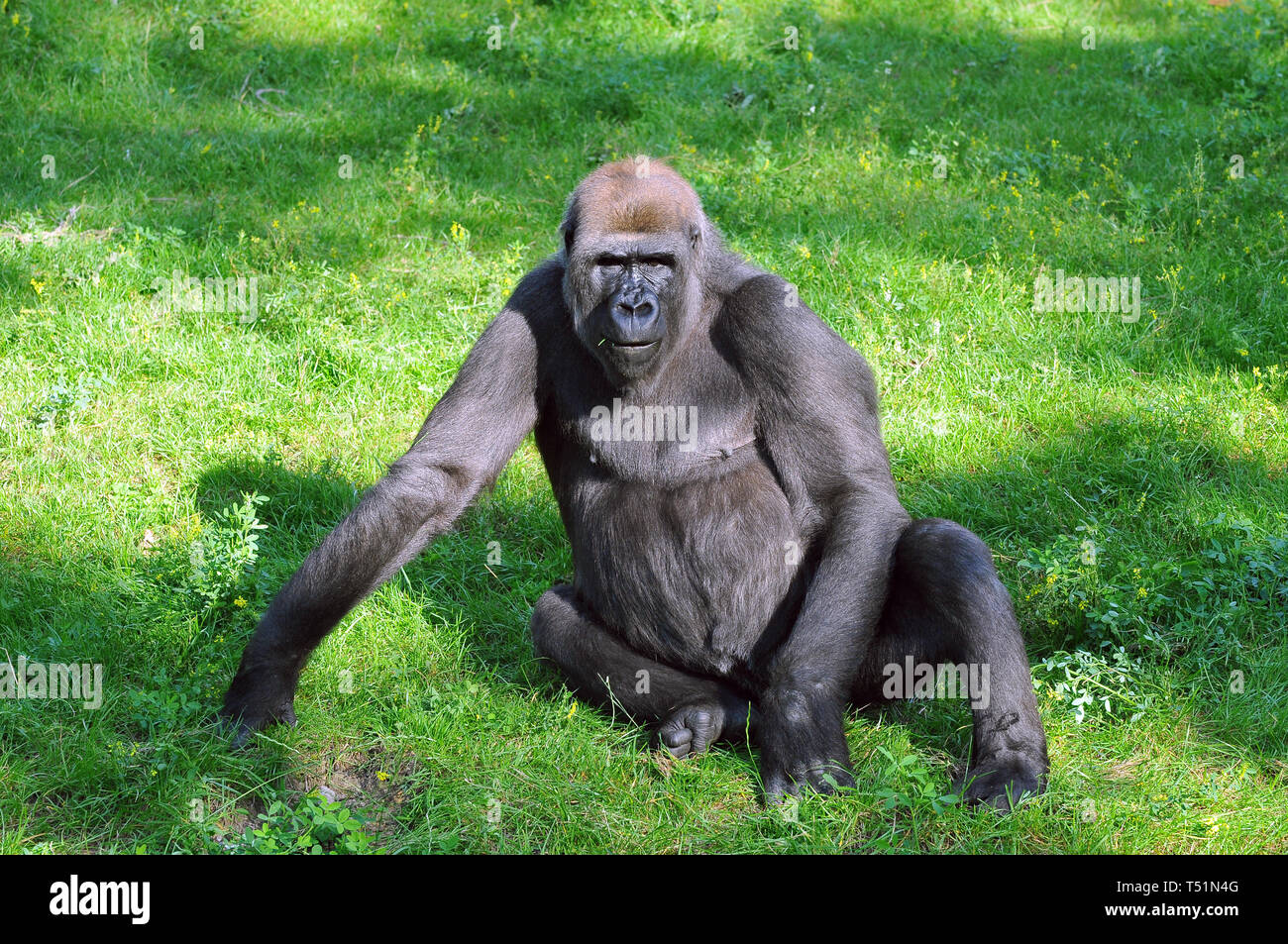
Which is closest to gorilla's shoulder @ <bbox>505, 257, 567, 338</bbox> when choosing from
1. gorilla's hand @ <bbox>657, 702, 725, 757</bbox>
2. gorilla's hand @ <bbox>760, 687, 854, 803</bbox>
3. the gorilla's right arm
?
the gorilla's right arm

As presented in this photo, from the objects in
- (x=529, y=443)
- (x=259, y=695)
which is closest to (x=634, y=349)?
(x=259, y=695)

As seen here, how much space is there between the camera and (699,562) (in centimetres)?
473

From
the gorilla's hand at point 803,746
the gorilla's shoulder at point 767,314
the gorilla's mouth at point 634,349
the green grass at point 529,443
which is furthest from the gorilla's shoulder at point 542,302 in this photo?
the gorilla's hand at point 803,746

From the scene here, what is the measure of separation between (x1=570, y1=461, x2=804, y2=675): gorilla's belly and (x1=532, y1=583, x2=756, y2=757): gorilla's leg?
0.09 meters

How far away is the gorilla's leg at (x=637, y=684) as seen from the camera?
15.1 ft

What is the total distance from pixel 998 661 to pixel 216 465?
3843 mm

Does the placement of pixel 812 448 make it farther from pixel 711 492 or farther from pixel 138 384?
pixel 138 384

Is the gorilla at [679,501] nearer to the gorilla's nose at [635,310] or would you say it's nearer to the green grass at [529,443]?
the gorilla's nose at [635,310]

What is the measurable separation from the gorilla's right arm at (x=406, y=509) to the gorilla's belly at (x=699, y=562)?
0.49 meters

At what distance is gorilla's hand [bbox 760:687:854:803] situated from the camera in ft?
14.0

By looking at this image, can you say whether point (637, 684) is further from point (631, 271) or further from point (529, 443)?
point (529, 443)

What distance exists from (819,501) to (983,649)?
81 centimetres

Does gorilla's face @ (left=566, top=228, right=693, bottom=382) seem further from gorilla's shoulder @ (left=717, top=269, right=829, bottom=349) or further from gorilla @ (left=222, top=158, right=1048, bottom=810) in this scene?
gorilla's shoulder @ (left=717, top=269, right=829, bottom=349)

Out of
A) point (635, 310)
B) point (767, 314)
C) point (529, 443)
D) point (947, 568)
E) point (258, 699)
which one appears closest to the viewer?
point (947, 568)
